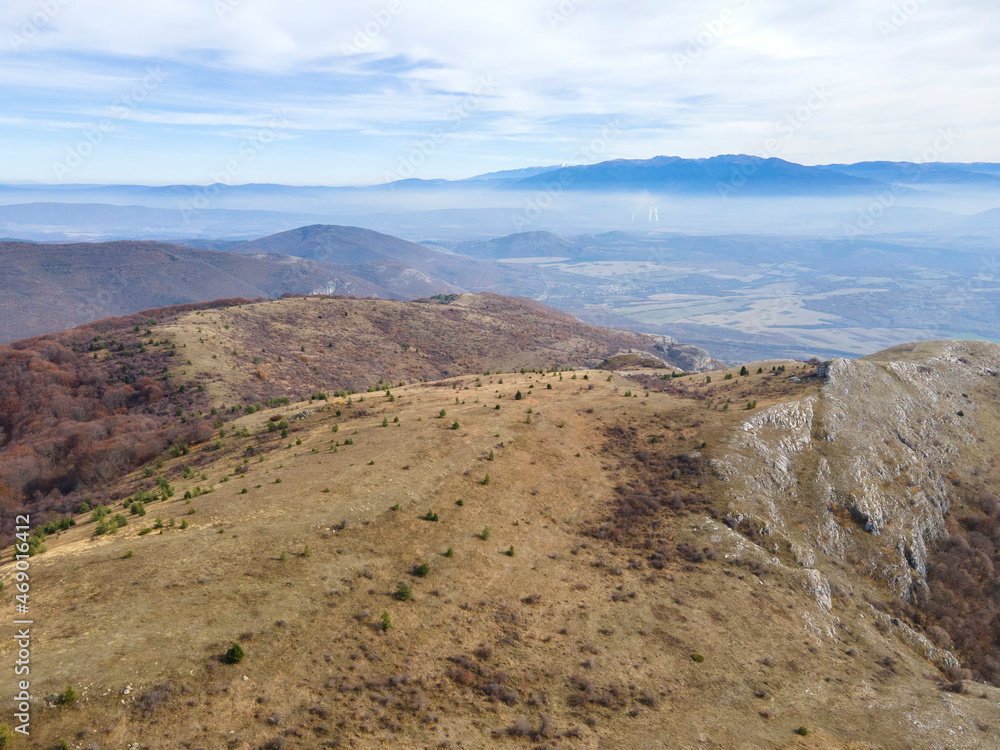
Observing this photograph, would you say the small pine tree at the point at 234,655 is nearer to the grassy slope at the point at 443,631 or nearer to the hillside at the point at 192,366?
the grassy slope at the point at 443,631

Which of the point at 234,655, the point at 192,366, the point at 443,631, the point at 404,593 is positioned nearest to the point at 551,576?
the point at 443,631

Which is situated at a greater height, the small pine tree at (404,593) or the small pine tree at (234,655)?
the small pine tree at (234,655)

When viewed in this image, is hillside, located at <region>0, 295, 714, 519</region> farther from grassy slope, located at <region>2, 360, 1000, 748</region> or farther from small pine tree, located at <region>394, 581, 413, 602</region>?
small pine tree, located at <region>394, 581, 413, 602</region>

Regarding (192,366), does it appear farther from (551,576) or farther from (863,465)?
(863,465)

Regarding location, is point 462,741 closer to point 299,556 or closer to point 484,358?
point 299,556

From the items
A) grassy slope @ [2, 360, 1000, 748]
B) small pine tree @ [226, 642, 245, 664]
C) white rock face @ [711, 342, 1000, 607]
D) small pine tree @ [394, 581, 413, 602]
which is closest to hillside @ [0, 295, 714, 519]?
grassy slope @ [2, 360, 1000, 748]

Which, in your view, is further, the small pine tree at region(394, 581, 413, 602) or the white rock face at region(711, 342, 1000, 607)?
A: the white rock face at region(711, 342, 1000, 607)

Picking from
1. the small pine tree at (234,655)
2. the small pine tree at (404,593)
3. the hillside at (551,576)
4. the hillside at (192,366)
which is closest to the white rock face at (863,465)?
the hillside at (551,576)

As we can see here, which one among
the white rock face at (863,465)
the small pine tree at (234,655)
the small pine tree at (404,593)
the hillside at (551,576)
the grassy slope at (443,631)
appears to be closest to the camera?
the grassy slope at (443,631)
